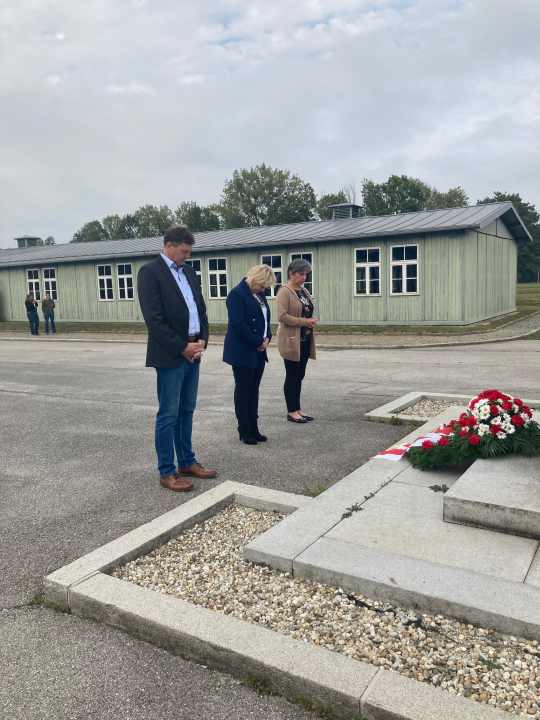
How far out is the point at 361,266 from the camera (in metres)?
23.0

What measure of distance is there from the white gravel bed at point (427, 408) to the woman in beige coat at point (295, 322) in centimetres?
145

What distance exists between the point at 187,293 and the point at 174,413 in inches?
40.0

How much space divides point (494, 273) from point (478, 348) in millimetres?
10397

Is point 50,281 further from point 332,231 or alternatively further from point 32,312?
point 332,231

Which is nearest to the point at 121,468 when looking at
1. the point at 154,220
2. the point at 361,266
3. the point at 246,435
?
the point at 246,435

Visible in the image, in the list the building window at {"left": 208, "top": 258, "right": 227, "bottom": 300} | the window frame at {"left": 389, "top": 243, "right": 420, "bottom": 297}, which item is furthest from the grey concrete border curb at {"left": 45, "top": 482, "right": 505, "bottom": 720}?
the building window at {"left": 208, "top": 258, "right": 227, "bottom": 300}

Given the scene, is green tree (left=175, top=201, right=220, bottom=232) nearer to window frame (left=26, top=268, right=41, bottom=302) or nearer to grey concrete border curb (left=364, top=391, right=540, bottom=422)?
window frame (left=26, top=268, right=41, bottom=302)

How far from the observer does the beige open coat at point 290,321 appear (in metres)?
6.95

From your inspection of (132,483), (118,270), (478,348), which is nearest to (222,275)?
(118,270)

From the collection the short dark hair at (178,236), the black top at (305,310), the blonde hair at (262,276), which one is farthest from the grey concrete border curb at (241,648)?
the black top at (305,310)

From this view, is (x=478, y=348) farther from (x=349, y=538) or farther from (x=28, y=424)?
(x=349, y=538)

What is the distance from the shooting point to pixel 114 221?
98.2 metres

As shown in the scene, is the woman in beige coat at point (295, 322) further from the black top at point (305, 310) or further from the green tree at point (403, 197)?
the green tree at point (403, 197)

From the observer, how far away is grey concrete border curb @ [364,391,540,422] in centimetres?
738
